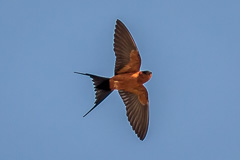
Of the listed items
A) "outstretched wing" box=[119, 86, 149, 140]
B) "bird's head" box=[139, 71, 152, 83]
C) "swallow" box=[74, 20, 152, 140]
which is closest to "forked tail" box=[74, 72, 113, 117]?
"swallow" box=[74, 20, 152, 140]

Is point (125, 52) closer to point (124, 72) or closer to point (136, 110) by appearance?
point (124, 72)

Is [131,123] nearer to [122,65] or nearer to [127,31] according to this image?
[122,65]

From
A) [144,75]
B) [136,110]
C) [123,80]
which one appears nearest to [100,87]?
[123,80]

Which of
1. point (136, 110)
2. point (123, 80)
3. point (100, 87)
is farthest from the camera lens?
point (136, 110)

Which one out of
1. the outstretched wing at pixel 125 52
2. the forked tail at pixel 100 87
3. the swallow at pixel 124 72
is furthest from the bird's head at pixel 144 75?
the forked tail at pixel 100 87

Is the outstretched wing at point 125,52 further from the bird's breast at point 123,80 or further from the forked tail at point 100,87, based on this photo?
the forked tail at point 100,87

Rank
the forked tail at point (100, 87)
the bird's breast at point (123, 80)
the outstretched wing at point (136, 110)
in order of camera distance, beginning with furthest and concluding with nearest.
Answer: the outstretched wing at point (136, 110) → the bird's breast at point (123, 80) → the forked tail at point (100, 87)
